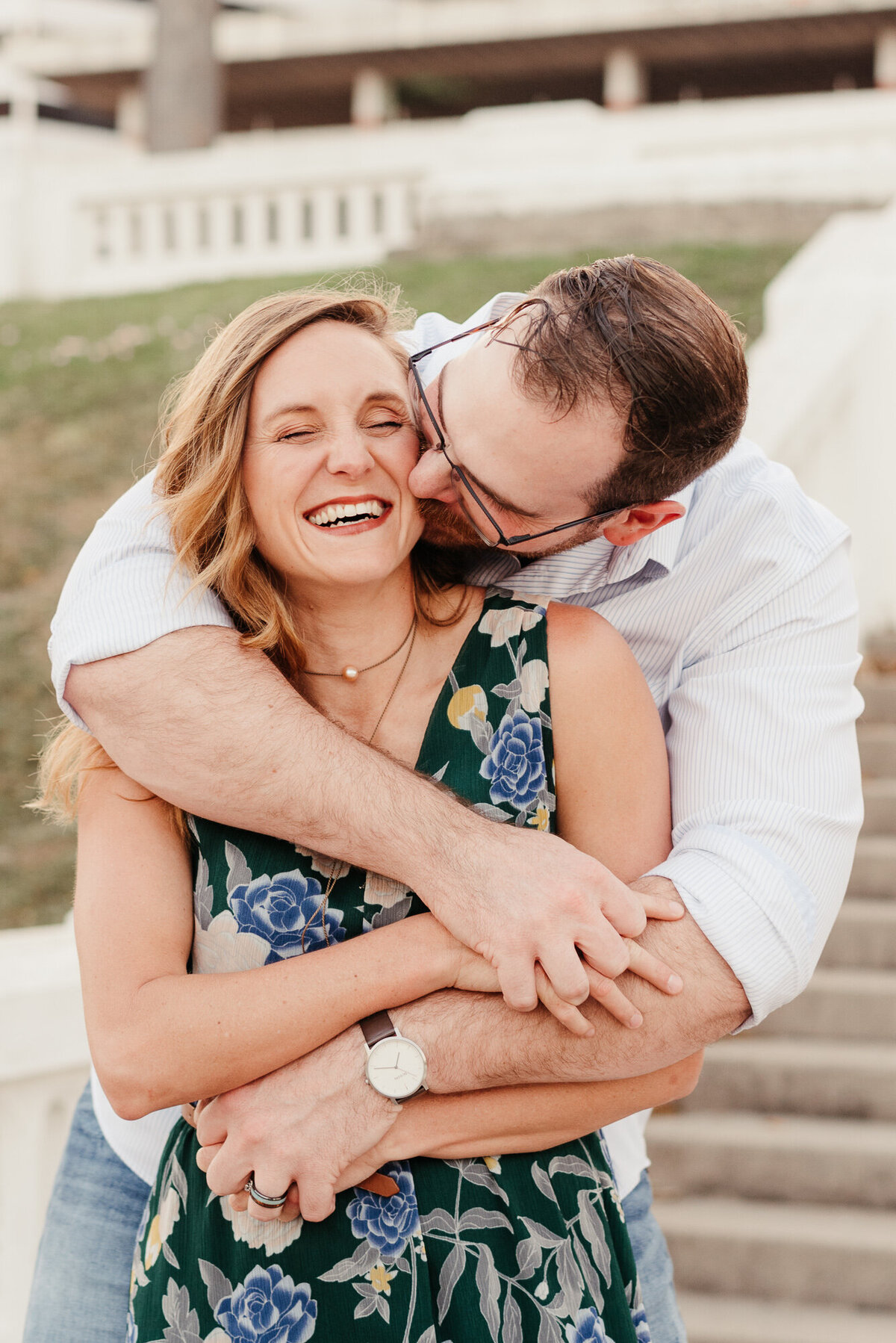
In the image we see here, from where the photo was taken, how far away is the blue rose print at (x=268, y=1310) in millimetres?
1688

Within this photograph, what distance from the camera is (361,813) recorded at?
1739mm

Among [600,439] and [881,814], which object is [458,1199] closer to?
[600,439]

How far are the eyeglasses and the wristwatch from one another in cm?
76

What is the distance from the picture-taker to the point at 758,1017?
6.00 ft

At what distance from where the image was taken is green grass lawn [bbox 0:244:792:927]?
5.66 m

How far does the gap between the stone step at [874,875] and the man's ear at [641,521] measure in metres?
2.76

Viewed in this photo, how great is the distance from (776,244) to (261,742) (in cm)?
832

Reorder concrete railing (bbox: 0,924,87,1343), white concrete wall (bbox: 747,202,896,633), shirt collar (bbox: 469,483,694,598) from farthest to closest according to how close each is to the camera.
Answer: white concrete wall (bbox: 747,202,896,633) < concrete railing (bbox: 0,924,87,1343) < shirt collar (bbox: 469,483,694,598)

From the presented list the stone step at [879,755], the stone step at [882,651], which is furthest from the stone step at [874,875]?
the stone step at [882,651]

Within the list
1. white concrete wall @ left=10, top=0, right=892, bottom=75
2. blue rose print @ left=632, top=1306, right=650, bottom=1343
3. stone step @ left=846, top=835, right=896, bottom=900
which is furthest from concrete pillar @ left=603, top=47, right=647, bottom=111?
blue rose print @ left=632, top=1306, right=650, bottom=1343

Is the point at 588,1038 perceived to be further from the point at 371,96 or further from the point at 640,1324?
the point at 371,96

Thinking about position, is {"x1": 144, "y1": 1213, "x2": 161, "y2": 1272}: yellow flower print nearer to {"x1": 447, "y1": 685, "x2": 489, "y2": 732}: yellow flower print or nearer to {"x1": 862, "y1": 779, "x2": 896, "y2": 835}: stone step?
{"x1": 447, "y1": 685, "x2": 489, "y2": 732}: yellow flower print

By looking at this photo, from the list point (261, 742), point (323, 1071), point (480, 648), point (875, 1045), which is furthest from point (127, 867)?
point (875, 1045)

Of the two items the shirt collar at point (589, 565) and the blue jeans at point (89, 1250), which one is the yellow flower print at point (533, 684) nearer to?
the shirt collar at point (589, 565)
